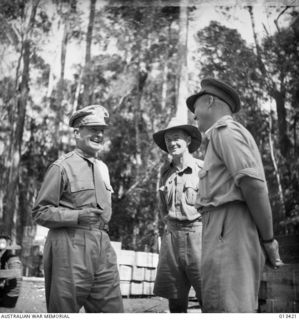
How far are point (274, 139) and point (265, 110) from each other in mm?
489

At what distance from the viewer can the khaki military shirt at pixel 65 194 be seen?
2.28 m

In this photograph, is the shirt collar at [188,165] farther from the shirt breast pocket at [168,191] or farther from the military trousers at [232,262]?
the military trousers at [232,262]

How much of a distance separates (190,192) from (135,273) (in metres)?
2.89

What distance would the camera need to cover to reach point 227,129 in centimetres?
183

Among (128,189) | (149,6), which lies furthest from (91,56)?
(128,189)

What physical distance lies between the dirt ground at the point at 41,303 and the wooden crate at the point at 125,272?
0.25 m

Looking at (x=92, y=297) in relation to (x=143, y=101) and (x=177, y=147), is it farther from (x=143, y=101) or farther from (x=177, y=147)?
(x=143, y=101)

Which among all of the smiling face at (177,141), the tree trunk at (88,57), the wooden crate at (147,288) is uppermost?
the tree trunk at (88,57)

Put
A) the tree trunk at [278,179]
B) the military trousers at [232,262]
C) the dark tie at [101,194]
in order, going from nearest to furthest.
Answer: the military trousers at [232,262], the dark tie at [101,194], the tree trunk at [278,179]

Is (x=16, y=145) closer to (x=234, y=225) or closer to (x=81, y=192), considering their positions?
(x=81, y=192)

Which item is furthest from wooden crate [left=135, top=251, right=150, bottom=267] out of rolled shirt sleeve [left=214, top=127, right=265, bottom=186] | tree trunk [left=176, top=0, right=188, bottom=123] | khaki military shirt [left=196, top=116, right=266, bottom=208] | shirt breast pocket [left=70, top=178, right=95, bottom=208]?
rolled shirt sleeve [left=214, top=127, right=265, bottom=186]

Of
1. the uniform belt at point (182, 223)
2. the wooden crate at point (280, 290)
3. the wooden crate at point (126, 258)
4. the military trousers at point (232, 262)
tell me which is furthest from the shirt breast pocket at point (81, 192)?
the wooden crate at point (126, 258)

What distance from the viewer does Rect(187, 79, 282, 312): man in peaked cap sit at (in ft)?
5.43

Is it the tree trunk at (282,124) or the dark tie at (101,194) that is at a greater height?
the tree trunk at (282,124)
